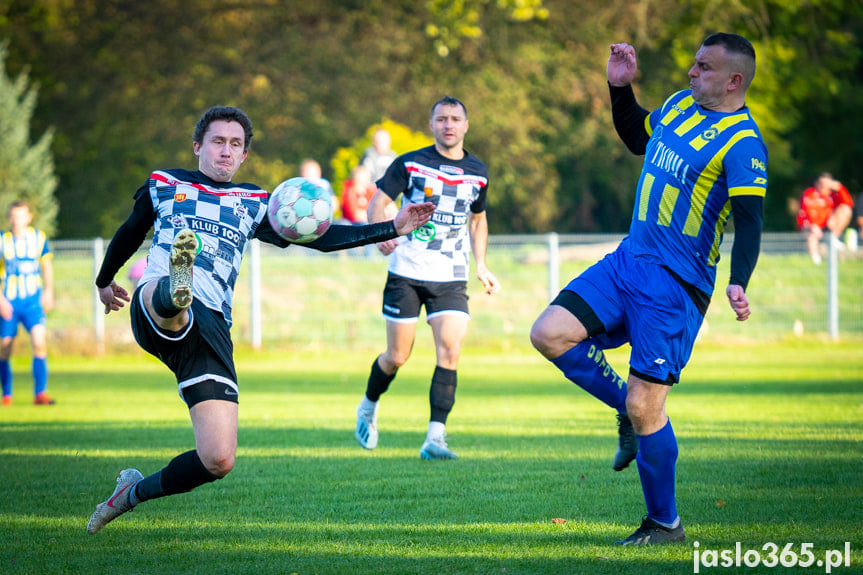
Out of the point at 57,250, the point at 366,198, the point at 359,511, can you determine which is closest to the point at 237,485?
the point at 359,511

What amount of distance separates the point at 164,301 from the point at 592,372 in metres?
2.44

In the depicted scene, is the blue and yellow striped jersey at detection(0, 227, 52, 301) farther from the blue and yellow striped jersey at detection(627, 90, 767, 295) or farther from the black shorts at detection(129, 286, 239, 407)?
the blue and yellow striped jersey at detection(627, 90, 767, 295)

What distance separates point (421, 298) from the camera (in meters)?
8.13

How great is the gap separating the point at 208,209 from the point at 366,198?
505 inches

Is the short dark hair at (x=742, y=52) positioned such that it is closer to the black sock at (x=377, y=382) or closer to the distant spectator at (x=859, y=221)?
the black sock at (x=377, y=382)

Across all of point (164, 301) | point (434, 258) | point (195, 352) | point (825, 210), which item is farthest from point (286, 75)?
point (164, 301)

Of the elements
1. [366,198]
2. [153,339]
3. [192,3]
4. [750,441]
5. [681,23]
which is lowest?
[750,441]

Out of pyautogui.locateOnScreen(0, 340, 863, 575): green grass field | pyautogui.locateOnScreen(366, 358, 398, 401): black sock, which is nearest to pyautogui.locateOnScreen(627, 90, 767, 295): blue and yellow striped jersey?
pyautogui.locateOnScreen(0, 340, 863, 575): green grass field

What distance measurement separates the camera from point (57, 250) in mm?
18922

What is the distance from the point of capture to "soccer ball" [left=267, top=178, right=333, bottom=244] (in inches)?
203

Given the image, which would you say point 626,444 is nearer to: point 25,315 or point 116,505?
point 116,505

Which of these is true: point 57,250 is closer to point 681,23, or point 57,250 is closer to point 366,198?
point 366,198

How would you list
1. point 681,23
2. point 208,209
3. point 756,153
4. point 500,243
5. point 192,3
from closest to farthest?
1. point 756,153
2. point 208,209
3. point 500,243
4. point 681,23
5. point 192,3

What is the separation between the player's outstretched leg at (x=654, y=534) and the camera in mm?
4801
